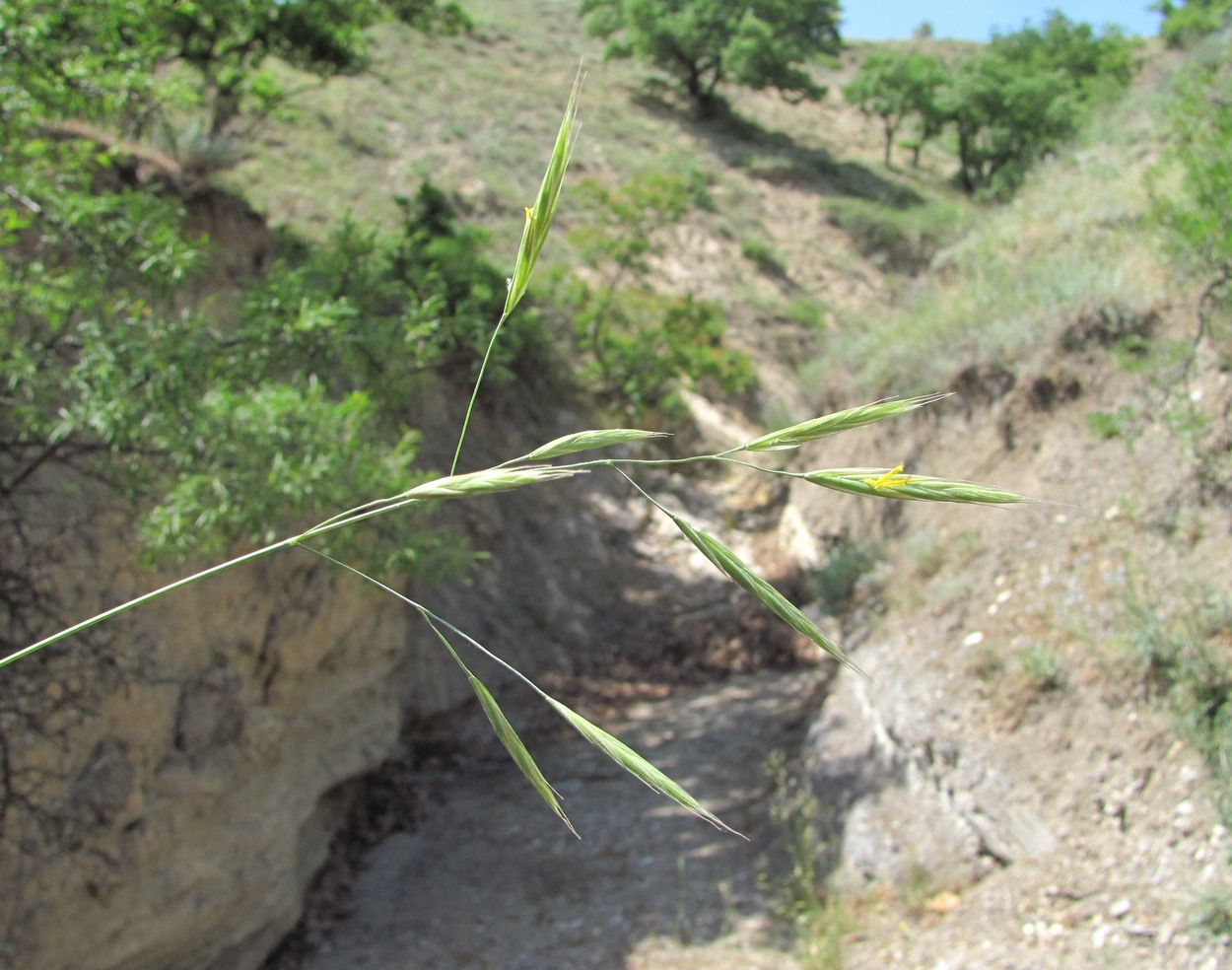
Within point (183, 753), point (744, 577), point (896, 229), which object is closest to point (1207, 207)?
point (744, 577)

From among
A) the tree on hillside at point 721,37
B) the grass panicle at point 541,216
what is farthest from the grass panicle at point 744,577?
the tree on hillside at point 721,37

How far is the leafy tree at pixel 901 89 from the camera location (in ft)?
76.5

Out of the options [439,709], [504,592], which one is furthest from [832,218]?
[439,709]

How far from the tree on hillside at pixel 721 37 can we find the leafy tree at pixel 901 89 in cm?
128

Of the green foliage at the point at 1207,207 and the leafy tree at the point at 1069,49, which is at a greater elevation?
the leafy tree at the point at 1069,49

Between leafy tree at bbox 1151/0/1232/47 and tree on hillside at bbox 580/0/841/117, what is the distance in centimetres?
762

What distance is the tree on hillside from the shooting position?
933 inches

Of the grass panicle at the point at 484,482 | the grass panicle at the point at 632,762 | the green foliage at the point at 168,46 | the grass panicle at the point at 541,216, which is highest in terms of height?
the green foliage at the point at 168,46

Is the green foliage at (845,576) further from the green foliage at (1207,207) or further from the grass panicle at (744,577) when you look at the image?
the grass panicle at (744,577)

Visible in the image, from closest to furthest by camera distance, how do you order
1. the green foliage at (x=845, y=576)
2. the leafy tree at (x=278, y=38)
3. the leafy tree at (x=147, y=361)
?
1. the leafy tree at (x=147, y=361)
2. the green foliage at (x=845, y=576)
3. the leafy tree at (x=278, y=38)

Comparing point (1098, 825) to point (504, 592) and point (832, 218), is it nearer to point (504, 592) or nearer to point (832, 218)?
point (504, 592)

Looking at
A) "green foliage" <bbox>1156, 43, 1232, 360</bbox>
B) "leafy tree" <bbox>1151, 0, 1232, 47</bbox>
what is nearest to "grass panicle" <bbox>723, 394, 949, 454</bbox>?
"green foliage" <bbox>1156, 43, 1232, 360</bbox>

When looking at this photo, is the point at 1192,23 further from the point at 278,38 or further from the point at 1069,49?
the point at 278,38

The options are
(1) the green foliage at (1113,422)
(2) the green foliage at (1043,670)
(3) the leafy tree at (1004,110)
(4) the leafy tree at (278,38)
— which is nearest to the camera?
(2) the green foliage at (1043,670)
